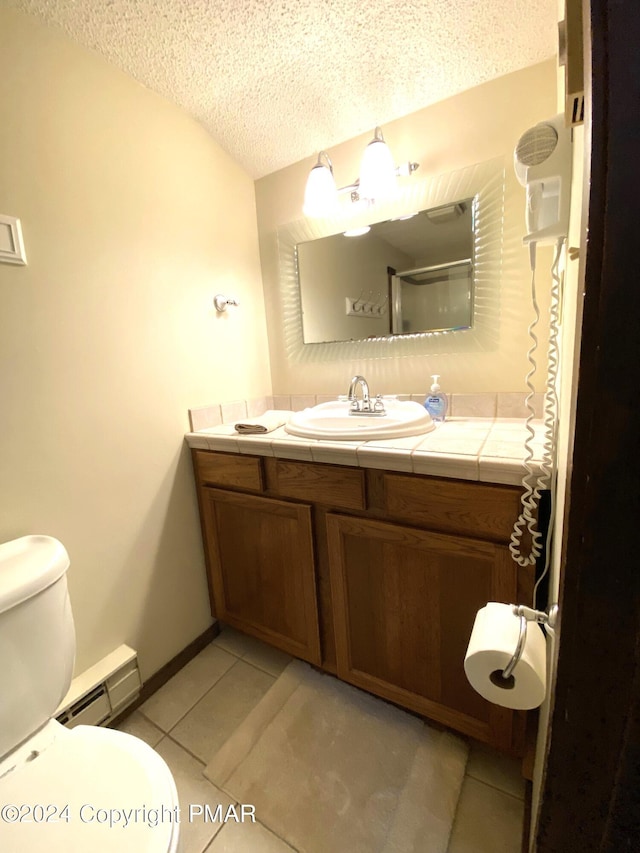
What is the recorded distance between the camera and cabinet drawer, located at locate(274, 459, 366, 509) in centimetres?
103

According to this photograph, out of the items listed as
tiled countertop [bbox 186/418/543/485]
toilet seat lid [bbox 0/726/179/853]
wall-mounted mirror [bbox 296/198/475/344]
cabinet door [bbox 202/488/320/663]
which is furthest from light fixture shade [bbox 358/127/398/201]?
toilet seat lid [bbox 0/726/179/853]

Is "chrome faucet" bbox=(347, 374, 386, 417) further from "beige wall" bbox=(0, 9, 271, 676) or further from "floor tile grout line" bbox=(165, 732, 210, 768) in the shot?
"floor tile grout line" bbox=(165, 732, 210, 768)

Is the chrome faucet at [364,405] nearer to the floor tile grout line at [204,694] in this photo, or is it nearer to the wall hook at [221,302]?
the wall hook at [221,302]

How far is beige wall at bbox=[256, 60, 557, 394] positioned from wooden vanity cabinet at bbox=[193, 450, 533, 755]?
62cm

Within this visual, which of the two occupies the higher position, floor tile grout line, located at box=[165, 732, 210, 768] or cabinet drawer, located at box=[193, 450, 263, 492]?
cabinet drawer, located at box=[193, 450, 263, 492]

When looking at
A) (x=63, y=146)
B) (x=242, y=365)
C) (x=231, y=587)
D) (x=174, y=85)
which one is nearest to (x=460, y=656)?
(x=231, y=587)

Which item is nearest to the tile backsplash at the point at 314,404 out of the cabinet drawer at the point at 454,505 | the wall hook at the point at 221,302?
the wall hook at the point at 221,302

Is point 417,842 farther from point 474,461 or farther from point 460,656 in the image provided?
point 474,461

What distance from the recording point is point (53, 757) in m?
0.74

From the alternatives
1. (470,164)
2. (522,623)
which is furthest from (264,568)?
(470,164)

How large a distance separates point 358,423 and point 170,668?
1209 mm

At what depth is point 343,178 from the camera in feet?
4.81

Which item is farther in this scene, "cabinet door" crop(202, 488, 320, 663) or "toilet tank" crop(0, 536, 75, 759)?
"cabinet door" crop(202, 488, 320, 663)

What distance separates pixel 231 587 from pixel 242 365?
966 mm
